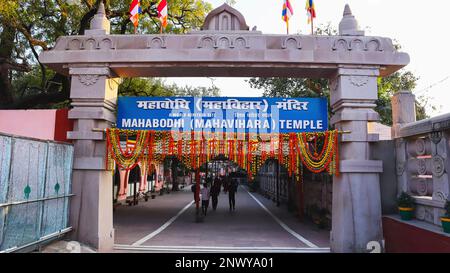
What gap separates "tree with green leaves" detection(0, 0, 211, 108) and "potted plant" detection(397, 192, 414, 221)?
1319 cm

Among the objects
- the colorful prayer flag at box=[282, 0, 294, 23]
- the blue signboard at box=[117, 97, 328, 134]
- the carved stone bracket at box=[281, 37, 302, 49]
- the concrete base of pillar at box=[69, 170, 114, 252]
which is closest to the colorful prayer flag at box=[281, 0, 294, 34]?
the colorful prayer flag at box=[282, 0, 294, 23]

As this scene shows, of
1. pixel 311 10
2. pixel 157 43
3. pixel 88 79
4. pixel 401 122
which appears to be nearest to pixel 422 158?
pixel 401 122

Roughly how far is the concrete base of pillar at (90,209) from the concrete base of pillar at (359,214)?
603 centimetres

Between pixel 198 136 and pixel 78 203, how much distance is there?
3493 mm

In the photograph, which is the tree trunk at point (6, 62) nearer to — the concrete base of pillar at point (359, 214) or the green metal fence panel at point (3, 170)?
the green metal fence panel at point (3, 170)

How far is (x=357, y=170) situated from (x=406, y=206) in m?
1.36

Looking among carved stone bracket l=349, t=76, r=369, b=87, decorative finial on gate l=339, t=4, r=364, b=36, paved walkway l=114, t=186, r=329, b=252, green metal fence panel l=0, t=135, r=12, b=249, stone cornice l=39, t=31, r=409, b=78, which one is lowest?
paved walkway l=114, t=186, r=329, b=252

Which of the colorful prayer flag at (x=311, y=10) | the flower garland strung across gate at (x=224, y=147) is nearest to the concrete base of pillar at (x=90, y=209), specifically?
the flower garland strung across gate at (x=224, y=147)

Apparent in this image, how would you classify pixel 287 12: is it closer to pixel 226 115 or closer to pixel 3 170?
pixel 226 115

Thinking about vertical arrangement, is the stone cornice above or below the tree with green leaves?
below

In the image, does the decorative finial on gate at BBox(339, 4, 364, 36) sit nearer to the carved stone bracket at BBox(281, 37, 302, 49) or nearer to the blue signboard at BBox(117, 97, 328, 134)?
the carved stone bracket at BBox(281, 37, 302, 49)

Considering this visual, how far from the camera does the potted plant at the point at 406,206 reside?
737 cm

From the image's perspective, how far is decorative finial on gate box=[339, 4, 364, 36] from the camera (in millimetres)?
8289
